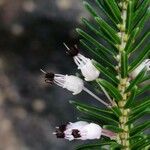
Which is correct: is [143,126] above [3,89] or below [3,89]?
below

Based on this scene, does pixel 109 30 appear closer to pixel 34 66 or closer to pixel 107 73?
pixel 107 73

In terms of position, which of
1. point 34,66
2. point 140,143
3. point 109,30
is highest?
point 34,66

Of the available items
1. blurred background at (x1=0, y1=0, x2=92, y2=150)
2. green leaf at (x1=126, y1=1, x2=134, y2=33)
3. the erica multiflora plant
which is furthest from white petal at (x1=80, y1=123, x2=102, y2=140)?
blurred background at (x1=0, y1=0, x2=92, y2=150)

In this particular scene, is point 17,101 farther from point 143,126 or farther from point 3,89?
point 143,126

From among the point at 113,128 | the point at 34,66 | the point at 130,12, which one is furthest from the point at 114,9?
the point at 34,66

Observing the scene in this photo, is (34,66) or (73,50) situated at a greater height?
(34,66)

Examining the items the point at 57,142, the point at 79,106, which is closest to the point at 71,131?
the point at 79,106

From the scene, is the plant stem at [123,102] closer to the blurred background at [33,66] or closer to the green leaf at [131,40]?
the green leaf at [131,40]
